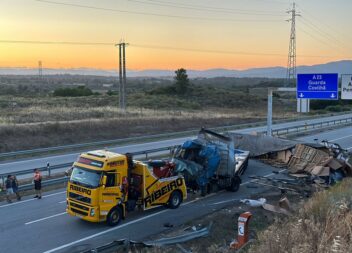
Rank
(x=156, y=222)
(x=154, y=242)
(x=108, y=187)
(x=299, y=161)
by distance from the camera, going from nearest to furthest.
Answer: (x=154, y=242), (x=108, y=187), (x=156, y=222), (x=299, y=161)

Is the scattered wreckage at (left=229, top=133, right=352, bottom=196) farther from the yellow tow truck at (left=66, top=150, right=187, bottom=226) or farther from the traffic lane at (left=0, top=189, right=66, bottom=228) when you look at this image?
the traffic lane at (left=0, top=189, right=66, bottom=228)

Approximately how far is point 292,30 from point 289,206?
50.0 m

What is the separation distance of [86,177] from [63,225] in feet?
5.97

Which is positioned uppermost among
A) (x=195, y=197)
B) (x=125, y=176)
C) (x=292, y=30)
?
(x=292, y=30)

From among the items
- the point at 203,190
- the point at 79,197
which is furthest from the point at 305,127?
the point at 79,197

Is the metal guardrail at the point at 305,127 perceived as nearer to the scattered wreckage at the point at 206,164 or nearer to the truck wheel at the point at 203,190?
the scattered wreckage at the point at 206,164

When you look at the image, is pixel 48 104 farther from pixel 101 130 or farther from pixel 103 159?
pixel 103 159

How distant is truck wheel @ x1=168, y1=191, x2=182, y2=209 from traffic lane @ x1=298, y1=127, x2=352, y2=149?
24699mm

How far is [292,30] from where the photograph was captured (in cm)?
6241

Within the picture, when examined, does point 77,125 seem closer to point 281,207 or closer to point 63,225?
point 63,225

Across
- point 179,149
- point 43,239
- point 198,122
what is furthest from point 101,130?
point 43,239

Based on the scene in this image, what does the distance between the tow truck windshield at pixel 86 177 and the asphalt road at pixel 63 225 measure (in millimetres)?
1457

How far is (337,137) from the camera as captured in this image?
1748 inches

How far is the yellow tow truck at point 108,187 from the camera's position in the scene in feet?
46.6
